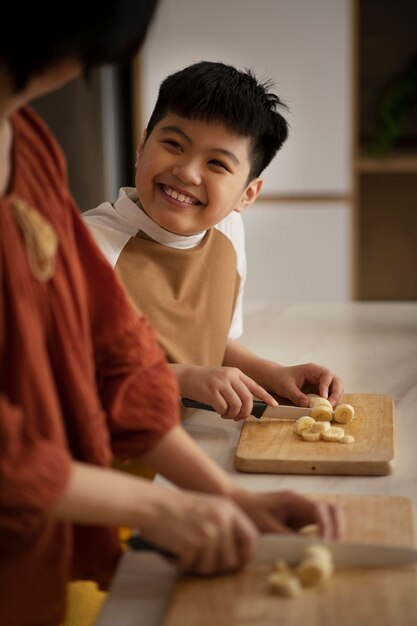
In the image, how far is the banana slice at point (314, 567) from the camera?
808 mm

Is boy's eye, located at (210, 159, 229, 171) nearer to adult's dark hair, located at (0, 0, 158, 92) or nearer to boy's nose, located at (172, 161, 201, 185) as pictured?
Result: boy's nose, located at (172, 161, 201, 185)

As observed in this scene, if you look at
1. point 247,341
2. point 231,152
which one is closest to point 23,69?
point 231,152

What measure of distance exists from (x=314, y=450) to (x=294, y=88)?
2.55 m

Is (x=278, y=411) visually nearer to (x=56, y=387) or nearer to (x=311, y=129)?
(x=56, y=387)

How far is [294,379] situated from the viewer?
1.39 metres

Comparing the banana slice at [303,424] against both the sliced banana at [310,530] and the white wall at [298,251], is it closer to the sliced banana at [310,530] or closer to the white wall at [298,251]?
the sliced banana at [310,530]

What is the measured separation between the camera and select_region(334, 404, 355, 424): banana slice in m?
1.22

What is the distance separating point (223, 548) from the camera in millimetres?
799

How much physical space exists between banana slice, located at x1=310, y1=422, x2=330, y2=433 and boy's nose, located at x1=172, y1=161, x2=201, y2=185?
0.43m

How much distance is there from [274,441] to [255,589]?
0.36 meters

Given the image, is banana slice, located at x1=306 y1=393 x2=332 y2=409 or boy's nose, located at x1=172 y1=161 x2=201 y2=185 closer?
banana slice, located at x1=306 y1=393 x2=332 y2=409

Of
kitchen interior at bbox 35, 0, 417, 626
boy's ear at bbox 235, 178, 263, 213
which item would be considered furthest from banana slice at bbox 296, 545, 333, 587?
kitchen interior at bbox 35, 0, 417, 626

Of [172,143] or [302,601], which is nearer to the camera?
[302,601]

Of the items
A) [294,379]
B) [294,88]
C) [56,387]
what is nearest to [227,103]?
[294,379]
